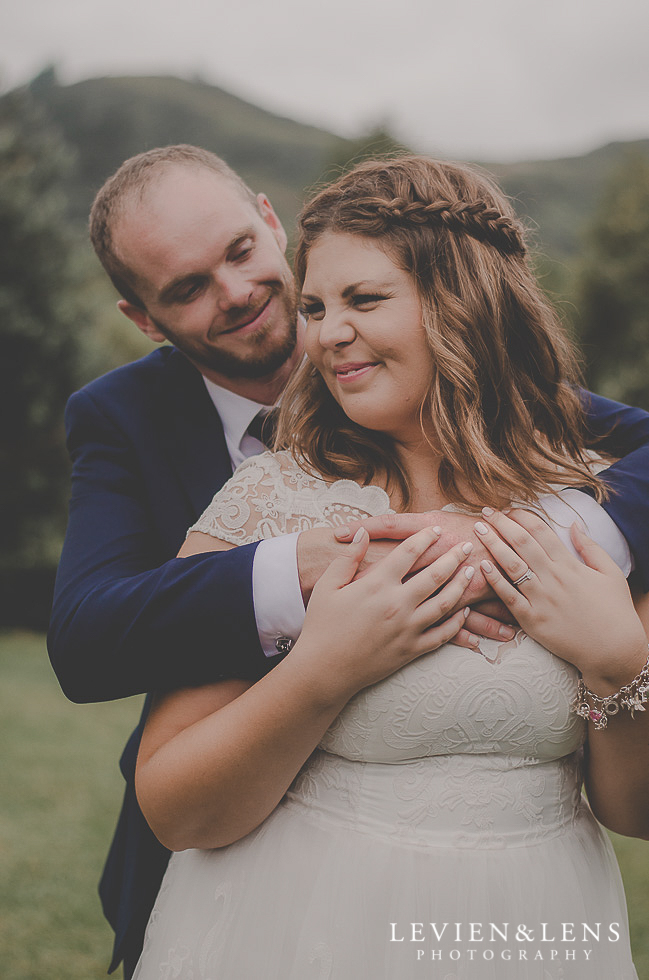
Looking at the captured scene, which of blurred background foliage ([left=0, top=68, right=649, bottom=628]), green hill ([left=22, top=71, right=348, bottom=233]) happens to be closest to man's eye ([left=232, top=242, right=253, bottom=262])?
blurred background foliage ([left=0, top=68, right=649, bottom=628])

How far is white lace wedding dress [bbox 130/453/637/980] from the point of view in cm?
192

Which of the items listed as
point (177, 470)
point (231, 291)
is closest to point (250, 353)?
point (231, 291)

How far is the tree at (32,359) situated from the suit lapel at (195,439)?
38.7 feet

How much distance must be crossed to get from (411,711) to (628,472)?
0.91 meters

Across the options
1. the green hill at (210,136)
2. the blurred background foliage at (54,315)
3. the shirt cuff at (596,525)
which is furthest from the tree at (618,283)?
the green hill at (210,136)

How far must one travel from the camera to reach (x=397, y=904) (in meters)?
1.94

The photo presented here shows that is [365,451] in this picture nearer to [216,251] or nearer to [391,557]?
[391,557]

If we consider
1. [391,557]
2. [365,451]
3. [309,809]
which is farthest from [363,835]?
[365,451]

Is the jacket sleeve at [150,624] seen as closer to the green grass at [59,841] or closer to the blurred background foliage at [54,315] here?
the green grass at [59,841]

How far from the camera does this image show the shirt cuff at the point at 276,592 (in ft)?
6.62

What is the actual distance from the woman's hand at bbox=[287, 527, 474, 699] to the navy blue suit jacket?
0.64 feet

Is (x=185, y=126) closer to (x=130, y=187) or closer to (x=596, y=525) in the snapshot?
(x=130, y=187)

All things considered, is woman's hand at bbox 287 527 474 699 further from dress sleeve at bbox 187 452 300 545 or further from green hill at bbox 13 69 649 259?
green hill at bbox 13 69 649 259

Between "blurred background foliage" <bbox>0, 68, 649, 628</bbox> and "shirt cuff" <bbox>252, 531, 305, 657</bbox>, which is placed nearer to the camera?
"shirt cuff" <bbox>252, 531, 305, 657</bbox>
